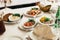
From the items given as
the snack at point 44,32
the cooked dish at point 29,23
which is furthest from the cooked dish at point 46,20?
the snack at point 44,32

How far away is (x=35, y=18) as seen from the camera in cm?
157

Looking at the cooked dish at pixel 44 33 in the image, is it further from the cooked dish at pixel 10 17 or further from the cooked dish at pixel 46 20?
the cooked dish at pixel 10 17

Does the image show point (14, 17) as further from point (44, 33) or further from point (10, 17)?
point (44, 33)

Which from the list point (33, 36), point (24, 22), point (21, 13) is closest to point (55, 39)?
point (33, 36)

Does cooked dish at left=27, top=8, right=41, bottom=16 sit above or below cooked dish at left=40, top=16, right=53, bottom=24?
above

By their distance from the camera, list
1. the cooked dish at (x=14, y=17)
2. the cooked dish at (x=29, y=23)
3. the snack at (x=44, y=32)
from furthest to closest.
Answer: the cooked dish at (x=14, y=17), the cooked dish at (x=29, y=23), the snack at (x=44, y=32)

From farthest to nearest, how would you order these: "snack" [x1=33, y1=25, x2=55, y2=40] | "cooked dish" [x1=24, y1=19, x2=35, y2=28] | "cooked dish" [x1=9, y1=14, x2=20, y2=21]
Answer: "cooked dish" [x1=9, y1=14, x2=20, y2=21], "cooked dish" [x1=24, y1=19, x2=35, y2=28], "snack" [x1=33, y1=25, x2=55, y2=40]

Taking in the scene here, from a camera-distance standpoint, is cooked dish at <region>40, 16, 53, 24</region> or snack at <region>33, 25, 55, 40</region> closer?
snack at <region>33, 25, 55, 40</region>

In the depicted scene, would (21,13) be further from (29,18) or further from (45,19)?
(45,19)

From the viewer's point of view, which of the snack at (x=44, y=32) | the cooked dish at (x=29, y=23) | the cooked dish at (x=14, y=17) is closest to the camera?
the snack at (x=44, y=32)

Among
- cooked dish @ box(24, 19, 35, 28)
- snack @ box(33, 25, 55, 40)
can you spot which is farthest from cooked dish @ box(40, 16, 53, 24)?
snack @ box(33, 25, 55, 40)

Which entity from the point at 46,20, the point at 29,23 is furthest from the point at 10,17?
the point at 46,20

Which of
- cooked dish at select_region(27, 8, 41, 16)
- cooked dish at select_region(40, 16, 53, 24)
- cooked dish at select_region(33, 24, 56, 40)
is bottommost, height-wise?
cooked dish at select_region(33, 24, 56, 40)

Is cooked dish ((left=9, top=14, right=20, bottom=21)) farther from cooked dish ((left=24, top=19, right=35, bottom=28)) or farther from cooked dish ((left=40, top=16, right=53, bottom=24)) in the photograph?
cooked dish ((left=40, top=16, right=53, bottom=24))
